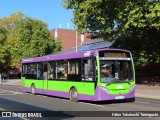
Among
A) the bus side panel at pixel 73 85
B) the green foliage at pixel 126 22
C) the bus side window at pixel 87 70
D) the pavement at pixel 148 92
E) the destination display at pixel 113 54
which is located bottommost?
the pavement at pixel 148 92

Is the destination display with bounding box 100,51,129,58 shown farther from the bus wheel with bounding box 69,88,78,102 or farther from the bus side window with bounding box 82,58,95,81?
the bus wheel with bounding box 69,88,78,102

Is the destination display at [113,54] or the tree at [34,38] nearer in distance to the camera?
the destination display at [113,54]

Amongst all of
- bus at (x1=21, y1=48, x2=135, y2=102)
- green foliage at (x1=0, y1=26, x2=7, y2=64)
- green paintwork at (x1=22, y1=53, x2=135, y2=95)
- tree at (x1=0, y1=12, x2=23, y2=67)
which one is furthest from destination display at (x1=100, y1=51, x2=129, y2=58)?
green foliage at (x1=0, y1=26, x2=7, y2=64)

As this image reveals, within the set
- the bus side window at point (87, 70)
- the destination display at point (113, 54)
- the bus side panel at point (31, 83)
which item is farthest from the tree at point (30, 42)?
the destination display at point (113, 54)

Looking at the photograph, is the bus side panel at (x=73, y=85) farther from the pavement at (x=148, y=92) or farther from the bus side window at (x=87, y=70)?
the pavement at (x=148, y=92)

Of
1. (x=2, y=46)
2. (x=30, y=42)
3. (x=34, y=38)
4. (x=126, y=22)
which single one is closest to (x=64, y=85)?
(x=126, y=22)

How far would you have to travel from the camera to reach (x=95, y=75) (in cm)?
1888

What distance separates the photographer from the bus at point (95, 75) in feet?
61.9

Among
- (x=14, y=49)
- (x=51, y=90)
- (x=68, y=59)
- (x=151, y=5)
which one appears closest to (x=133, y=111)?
(x=68, y=59)

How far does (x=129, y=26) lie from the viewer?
3020 centimetres

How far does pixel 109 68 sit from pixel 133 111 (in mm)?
4079

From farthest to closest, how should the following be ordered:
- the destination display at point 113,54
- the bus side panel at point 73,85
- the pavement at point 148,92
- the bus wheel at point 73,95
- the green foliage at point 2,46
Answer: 1. the green foliage at point 2,46
2. the pavement at point 148,92
3. the bus wheel at point 73,95
4. the bus side panel at point 73,85
5. the destination display at point 113,54

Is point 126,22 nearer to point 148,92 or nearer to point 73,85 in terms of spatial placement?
point 148,92

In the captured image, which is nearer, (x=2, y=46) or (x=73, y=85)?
(x=73, y=85)
